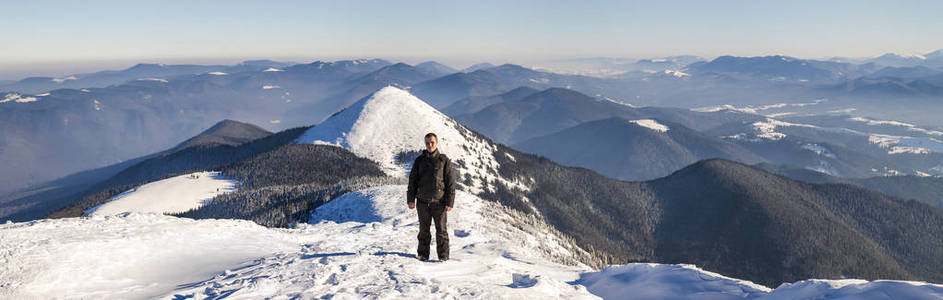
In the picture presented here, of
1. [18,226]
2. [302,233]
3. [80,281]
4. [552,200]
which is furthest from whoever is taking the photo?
[552,200]

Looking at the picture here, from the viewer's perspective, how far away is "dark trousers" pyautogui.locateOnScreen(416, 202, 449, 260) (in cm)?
1969

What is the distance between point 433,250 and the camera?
27078mm

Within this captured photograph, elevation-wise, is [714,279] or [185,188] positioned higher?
[714,279]

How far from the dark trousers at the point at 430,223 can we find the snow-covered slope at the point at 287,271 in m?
0.68

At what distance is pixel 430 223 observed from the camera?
19953mm

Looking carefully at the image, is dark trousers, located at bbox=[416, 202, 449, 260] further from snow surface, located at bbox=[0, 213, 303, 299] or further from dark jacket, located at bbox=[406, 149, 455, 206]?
snow surface, located at bbox=[0, 213, 303, 299]

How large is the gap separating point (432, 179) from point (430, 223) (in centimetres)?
224

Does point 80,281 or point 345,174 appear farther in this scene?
point 345,174

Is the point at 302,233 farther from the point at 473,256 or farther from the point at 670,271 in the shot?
the point at 670,271

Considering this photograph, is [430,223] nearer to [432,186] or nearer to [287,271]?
[432,186]

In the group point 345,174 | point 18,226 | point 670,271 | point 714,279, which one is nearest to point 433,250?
point 670,271

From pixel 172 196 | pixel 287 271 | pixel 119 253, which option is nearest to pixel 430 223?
pixel 287 271

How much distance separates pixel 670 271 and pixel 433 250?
1348 centimetres

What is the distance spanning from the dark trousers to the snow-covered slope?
0.68 meters
